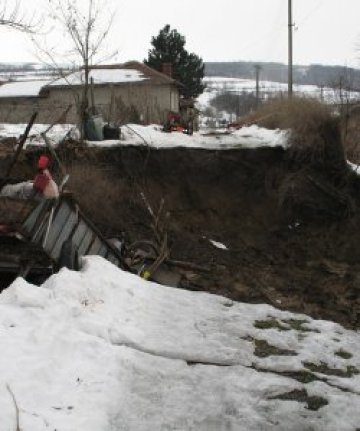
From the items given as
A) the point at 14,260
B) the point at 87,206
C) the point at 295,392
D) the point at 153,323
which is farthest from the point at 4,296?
the point at 87,206

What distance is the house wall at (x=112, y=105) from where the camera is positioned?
60.4 ft

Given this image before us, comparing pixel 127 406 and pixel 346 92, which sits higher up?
pixel 346 92

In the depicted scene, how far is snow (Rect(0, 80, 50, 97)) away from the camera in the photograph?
3322 cm

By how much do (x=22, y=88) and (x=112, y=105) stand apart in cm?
1958

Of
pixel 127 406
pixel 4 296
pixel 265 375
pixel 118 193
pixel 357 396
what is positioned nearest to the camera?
pixel 127 406

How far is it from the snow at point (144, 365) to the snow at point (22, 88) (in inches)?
1092

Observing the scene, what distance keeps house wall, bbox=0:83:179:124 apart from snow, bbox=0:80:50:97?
57 cm

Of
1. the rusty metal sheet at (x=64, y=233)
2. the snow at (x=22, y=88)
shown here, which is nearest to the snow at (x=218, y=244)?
the rusty metal sheet at (x=64, y=233)

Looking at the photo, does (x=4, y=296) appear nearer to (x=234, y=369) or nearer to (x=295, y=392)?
(x=234, y=369)

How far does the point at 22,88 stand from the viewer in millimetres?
35188

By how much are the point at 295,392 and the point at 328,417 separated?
0.50 m

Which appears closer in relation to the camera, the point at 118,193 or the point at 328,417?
the point at 328,417

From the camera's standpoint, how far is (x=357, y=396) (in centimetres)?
533

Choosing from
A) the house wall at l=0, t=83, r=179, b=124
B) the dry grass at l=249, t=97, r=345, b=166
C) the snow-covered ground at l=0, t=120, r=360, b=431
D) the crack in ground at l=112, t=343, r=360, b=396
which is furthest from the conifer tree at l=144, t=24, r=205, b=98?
the crack in ground at l=112, t=343, r=360, b=396
